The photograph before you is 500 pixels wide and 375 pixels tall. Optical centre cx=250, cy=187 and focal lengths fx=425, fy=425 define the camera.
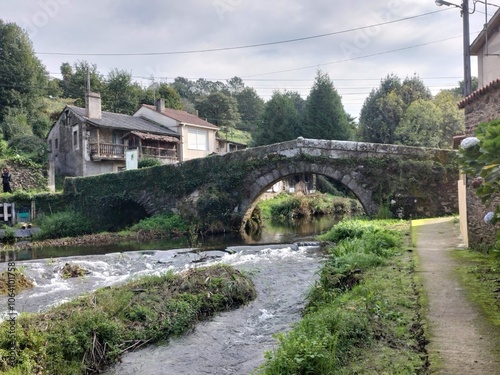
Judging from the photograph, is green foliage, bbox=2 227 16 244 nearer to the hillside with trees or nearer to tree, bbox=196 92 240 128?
the hillside with trees

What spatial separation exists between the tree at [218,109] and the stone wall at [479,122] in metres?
44.5

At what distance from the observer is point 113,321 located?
18.1 ft

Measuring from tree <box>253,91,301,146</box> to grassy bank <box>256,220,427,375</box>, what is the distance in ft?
96.2

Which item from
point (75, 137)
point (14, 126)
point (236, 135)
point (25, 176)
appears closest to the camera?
point (25, 176)

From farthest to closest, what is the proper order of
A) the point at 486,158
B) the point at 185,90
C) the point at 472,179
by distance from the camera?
the point at 185,90 < the point at 472,179 < the point at 486,158

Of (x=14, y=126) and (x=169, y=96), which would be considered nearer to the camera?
(x=14, y=126)

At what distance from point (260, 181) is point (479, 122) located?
36.5 feet

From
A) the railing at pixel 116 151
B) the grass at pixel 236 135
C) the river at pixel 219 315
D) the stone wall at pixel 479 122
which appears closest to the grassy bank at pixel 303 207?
the railing at pixel 116 151

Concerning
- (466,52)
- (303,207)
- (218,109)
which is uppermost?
(218,109)

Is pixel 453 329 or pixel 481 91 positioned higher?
pixel 481 91

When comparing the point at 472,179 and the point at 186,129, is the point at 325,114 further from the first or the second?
the point at 472,179

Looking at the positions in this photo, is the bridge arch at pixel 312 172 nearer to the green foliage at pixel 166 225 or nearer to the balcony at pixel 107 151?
the green foliage at pixel 166 225

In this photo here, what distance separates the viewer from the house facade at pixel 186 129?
3325cm

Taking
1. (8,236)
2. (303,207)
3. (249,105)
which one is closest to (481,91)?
(8,236)
